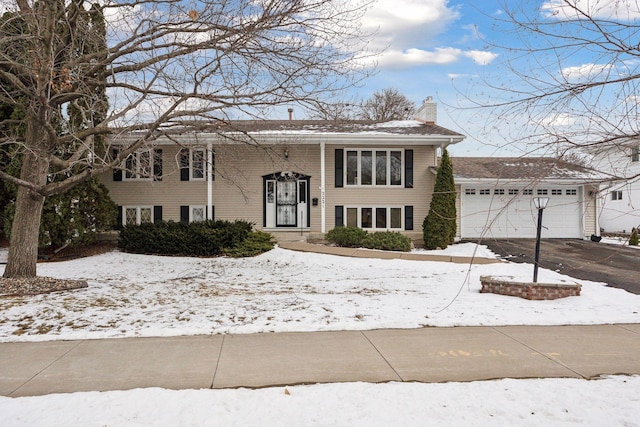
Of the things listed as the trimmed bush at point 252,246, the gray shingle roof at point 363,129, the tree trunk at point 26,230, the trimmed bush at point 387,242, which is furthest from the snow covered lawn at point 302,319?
the gray shingle roof at point 363,129

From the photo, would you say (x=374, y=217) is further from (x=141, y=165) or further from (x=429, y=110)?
(x=141, y=165)

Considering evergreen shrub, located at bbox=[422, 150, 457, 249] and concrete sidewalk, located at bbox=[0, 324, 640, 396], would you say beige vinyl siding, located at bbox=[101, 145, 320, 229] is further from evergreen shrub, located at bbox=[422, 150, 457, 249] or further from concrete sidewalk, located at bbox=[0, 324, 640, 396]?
concrete sidewalk, located at bbox=[0, 324, 640, 396]

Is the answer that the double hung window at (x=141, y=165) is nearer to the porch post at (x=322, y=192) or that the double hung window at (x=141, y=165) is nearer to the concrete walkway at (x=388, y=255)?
the concrete walkway at (x=388, y=255)

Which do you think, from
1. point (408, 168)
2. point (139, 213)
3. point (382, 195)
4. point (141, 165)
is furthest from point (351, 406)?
point (139, 213)

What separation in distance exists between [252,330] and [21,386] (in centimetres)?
264

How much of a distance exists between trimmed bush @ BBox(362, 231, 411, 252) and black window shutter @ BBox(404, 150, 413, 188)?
2940 mm

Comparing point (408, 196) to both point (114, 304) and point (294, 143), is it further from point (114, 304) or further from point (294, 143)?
point (114, 304)

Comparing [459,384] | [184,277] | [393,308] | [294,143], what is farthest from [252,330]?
[294,143]

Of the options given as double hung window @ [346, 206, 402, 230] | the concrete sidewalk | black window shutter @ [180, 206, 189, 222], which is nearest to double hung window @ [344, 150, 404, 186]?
double hung window @ [346, 206, 402, 230]

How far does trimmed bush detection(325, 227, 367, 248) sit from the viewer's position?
16328 millimetres

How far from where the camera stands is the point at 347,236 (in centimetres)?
1642

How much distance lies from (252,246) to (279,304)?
7.22 meters

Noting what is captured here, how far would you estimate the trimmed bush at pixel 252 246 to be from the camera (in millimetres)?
14444

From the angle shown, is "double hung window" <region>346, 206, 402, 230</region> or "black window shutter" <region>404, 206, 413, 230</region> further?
"double hung window" <region>346, 206, 402, 230</region>
